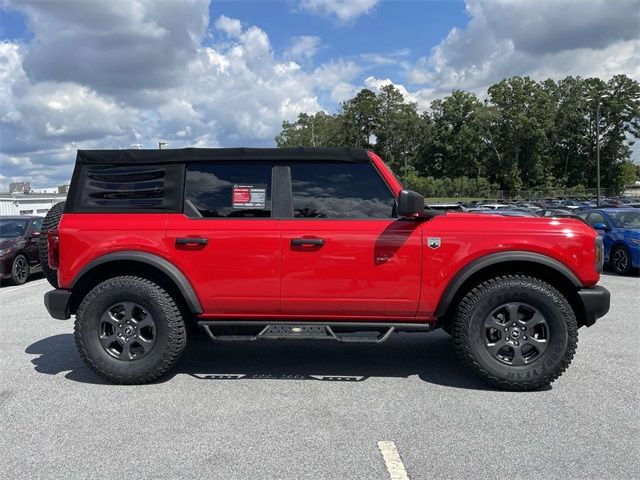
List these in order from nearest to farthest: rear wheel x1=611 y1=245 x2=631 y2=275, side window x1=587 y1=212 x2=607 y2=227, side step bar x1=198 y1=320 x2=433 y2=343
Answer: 1. side step bar x1=198 y1=320 x2=433 y2=343
2. rear wheel x1=611 y1=245 x2=631 y2=275
3. side window x1=587 y1=212 x2=607 y2=227

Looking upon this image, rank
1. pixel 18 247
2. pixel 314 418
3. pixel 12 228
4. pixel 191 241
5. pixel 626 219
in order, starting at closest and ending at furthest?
pixel 314 418 < pixel 191 241 < pixel 18 247 < pixel 12 228 < pixel 626 219

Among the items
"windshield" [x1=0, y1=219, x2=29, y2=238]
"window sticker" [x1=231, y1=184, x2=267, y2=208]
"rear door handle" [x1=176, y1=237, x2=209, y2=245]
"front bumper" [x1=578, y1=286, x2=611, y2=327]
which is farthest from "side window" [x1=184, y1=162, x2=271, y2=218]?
"windshield" [x1=0, y1=219, x2=29, y2=238]

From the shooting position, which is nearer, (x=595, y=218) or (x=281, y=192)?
(x=281, y=192)

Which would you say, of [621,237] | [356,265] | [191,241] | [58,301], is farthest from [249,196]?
[621,237]

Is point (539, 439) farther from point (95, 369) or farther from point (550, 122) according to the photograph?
point (550, 122)

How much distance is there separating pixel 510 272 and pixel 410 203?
3.66 feet

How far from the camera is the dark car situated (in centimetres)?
1075

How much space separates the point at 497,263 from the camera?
4.23 meters

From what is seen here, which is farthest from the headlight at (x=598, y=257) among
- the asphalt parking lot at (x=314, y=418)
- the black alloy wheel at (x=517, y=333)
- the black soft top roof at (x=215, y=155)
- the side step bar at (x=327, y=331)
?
the black soft top roof at (x=215, y=155)

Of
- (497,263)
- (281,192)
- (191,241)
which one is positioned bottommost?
(497,263)

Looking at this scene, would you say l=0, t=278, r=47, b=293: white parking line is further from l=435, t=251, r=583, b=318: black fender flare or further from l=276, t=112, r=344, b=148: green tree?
l=276, t=112, r=344, b=148: green tree

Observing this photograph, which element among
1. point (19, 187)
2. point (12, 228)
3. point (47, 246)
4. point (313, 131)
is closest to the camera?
point (47, 246)

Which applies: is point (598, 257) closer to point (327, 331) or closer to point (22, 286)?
point (327, 331)

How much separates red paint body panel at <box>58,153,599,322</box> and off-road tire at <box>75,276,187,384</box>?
0.26 meters
